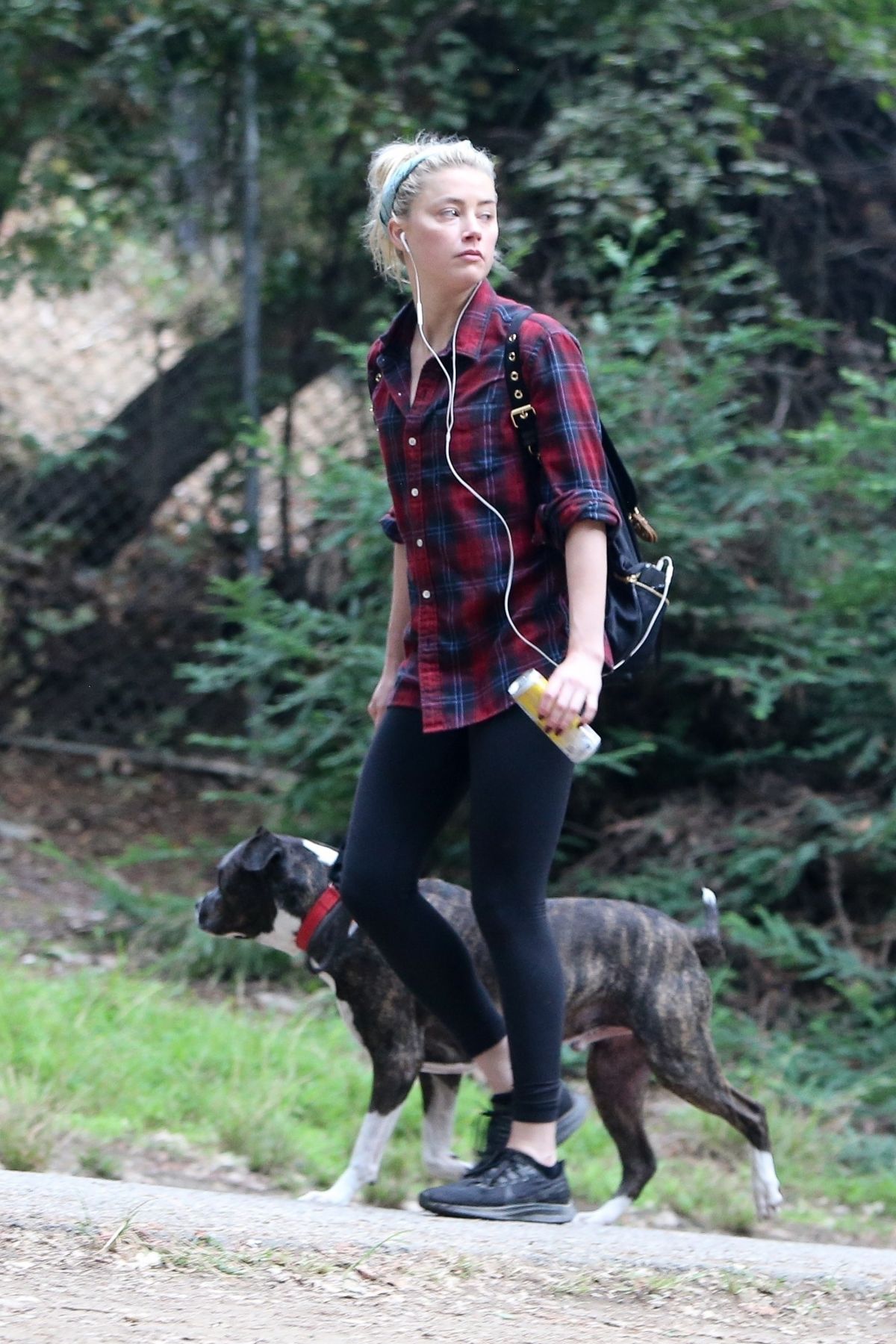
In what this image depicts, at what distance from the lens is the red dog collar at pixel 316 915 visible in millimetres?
3922

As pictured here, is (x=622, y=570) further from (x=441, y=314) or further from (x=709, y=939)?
(x=709, y=939)

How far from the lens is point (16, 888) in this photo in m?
6.76

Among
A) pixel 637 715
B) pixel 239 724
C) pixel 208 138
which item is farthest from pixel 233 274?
pixel 637 715

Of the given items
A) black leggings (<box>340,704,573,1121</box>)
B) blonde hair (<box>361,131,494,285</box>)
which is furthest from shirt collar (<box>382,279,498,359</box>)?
black leggings (<box>340,704,573,1121</box>)

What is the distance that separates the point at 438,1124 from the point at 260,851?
877 millimetres

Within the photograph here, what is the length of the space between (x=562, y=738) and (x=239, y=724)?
481 cm

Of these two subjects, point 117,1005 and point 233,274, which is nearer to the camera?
point 117,1005

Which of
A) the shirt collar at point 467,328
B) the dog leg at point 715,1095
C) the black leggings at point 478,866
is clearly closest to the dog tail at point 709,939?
the dog leg at point 715,1095

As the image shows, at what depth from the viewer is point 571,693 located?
298cm

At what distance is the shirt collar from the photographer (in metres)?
3.20

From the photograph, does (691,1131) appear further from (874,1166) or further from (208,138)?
(208,138)

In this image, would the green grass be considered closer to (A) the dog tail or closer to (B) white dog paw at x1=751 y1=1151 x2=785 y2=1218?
(B) white dog paw at x1=751 y1=1151 x2=785 y2=1218

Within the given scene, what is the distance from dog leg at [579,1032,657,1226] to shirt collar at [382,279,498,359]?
6.24 ft

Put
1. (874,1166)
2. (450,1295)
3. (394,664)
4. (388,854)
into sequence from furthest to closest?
(874,1166) < (394,664) < (388,854) < (450,1295)
